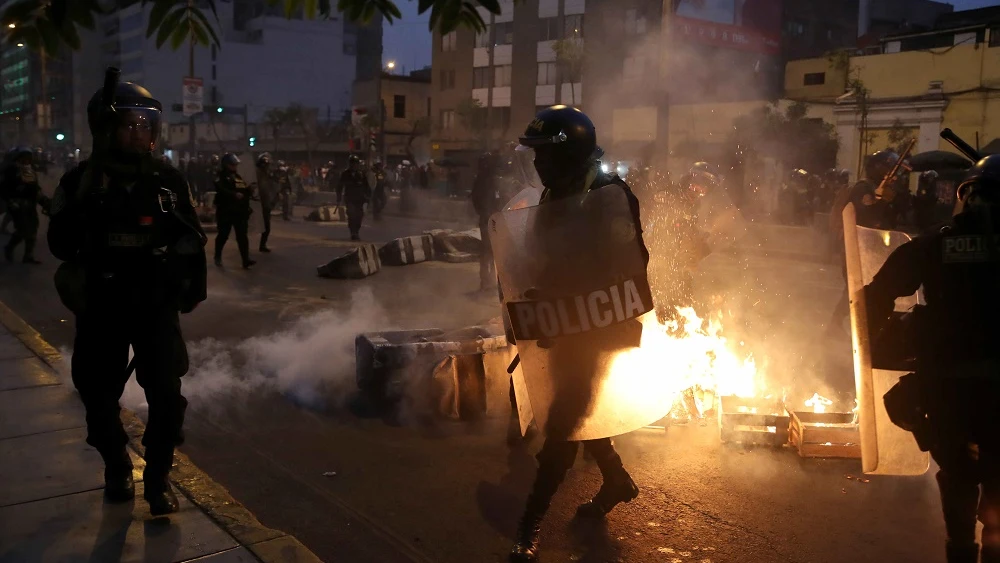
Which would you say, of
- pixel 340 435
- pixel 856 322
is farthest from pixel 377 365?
pixel 856 322

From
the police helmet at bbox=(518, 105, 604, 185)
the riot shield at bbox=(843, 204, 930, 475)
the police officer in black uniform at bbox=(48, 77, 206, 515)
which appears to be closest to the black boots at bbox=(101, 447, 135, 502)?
the police officer in black uniform at bbox=(48, 77, 206, 515)

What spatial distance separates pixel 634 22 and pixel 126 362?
43166mm

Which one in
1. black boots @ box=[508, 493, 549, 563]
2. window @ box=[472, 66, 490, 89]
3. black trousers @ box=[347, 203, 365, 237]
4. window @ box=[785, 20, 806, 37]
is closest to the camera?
black boots @ box=[508, 493, 549, 563]

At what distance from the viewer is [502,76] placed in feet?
183

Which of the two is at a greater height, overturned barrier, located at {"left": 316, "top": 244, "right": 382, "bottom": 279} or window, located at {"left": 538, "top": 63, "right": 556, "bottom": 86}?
window, located at {"left": 538, "top": 63, "right": 556, "bottom": 86}

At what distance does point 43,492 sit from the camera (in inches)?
157

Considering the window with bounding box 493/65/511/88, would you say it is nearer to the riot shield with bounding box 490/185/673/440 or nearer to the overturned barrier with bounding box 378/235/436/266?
the overturned barrier with bounding box 378/235/436/266

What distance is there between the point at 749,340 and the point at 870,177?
1755 millimetres

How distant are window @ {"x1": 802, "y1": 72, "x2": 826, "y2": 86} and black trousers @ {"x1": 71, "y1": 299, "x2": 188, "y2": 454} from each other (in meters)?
39.3

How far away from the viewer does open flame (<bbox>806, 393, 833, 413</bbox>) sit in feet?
18.1

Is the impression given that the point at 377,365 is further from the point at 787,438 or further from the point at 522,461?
the point at 787,438

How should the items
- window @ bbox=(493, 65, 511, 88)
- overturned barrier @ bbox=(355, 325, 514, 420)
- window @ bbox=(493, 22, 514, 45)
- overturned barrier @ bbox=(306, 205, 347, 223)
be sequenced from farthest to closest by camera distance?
window @ bbox=(493, 65, 511, 88)
window @ bbox=(493, 22, 514, 45)
overturned barrier @ bbox=(306, 205, 347, 223)
overturned barrier @ bbox=(355, 325, 514, 420)

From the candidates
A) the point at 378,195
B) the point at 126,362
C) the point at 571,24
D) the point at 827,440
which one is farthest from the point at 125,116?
the point at 571,24

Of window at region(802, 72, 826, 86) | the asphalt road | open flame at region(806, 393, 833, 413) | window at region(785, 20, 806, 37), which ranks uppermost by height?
window at region(785, 20, 806, 37)
